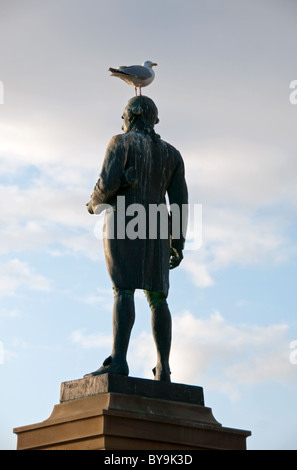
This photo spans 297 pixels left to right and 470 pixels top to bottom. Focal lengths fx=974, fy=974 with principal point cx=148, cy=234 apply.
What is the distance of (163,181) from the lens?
41.6 ft

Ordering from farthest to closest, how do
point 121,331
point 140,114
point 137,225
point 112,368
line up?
point 140,114 < point 137,225 < point 121,331 < point 112,368

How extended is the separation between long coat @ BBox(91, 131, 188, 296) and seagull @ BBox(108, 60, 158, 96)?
749 mm

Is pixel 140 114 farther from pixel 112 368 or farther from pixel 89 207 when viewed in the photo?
pixel 112 368

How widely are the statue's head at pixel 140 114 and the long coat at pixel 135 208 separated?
0.51ft

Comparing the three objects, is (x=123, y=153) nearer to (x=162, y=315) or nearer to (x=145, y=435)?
(x=162, y=315)

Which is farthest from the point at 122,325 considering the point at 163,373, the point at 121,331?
the point at 163,373

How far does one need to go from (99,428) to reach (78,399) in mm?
719

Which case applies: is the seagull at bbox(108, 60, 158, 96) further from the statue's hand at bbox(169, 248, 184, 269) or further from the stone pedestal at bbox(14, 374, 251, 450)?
the stone pedestal at bbox(14, 374, 251, 450)

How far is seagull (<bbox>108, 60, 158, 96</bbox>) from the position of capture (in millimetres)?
12766

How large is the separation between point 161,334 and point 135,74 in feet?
11.3

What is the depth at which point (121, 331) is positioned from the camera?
38.7 feet

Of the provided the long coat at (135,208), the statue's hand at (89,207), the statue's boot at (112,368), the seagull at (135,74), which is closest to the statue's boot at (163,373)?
the statue's boot at (112,368)
